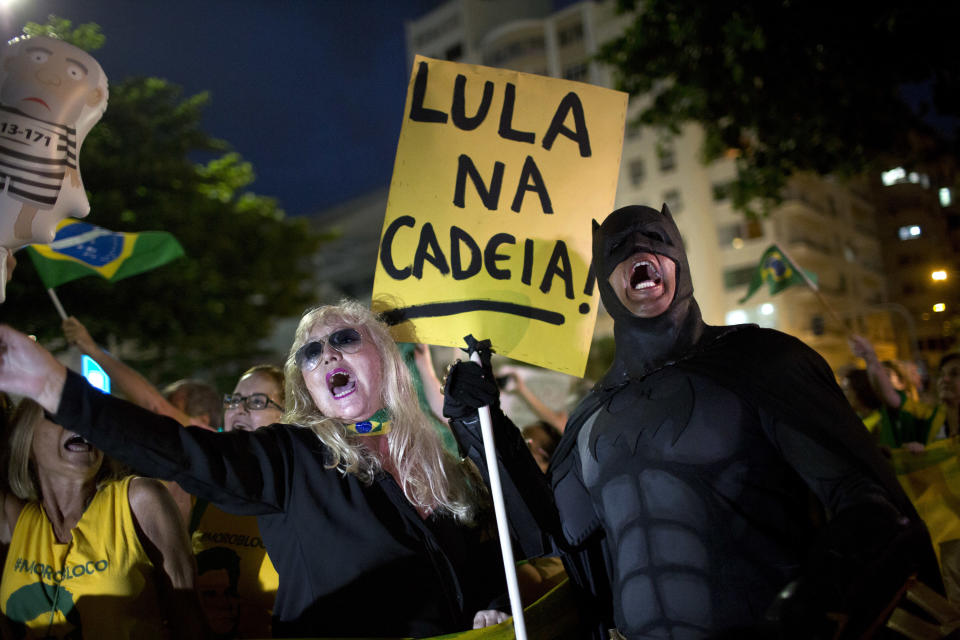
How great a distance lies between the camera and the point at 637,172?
38.3 metres

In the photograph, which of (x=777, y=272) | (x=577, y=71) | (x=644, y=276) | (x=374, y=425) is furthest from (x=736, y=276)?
(x=374, y=425)

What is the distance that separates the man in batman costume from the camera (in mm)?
1754

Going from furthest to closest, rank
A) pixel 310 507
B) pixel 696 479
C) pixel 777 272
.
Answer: pixel 777 272 → pixel 310 507 → pixel 696 479

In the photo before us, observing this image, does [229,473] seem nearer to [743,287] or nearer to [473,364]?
[473,364]

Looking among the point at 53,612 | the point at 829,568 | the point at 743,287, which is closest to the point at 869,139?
the point at 829,568

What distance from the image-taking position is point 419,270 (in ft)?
8.69

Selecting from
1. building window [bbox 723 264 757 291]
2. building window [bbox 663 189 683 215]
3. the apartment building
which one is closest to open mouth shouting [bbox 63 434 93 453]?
the apartment building

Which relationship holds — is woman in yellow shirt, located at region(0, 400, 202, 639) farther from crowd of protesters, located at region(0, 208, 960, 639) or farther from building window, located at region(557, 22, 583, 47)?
building window, located at region(557, 22, 583, 47)

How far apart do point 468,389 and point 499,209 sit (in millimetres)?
753

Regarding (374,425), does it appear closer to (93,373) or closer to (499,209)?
(499,209)

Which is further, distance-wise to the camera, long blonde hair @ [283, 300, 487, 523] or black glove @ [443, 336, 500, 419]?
long blonde hair @ [283, 300, 487, 523]

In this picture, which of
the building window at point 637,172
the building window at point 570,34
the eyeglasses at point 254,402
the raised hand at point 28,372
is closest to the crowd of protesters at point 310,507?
the raised hand at point 28,372

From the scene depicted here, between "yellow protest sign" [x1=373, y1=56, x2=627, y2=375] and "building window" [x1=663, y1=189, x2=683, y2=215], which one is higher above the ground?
"building window" [x1=663, y1=189, x2=683, y2=215]

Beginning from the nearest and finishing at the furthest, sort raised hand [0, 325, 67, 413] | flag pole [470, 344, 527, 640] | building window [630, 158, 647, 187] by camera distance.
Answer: raised hand [0, 325, 67, 413], flag pole [470, 344, 527, 640], building window [630, 158, 647, 187]
